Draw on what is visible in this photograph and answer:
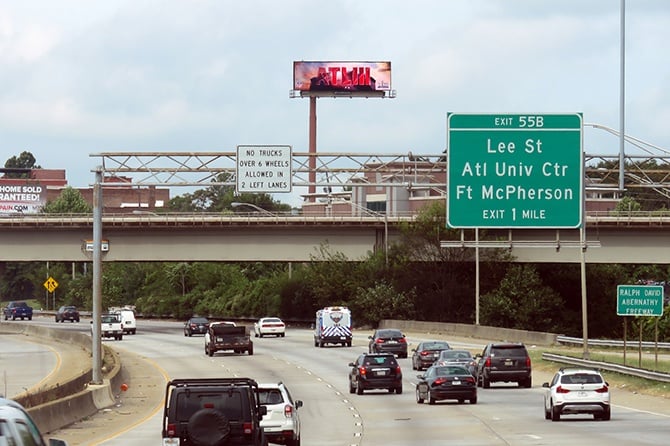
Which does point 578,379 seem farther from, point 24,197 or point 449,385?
point 24,197

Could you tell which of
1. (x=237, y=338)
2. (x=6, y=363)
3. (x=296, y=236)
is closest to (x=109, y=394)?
(x=6, y=363)

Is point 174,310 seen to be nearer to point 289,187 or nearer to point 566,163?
point 289,187

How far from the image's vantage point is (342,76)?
150500 mm

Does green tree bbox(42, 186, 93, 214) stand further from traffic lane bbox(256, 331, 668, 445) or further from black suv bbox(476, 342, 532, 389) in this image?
black suv bbox(476, 342, 532, 389)

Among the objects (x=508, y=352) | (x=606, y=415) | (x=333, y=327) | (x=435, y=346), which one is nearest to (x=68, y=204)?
(x=333, y=327)

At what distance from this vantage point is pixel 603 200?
151 meters

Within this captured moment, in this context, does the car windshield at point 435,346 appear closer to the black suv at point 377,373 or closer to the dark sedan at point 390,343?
the dark sedan at point 390,343

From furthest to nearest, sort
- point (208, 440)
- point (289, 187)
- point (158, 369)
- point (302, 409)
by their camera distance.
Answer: point (158, 369) → point (289, 187) → point (302, 409) → point (208, 440)

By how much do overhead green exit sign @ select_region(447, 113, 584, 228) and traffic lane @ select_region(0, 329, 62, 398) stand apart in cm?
1528

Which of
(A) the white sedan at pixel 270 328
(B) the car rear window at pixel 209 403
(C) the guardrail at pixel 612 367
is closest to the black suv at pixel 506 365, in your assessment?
(C) the guardrail at pixel 612 367

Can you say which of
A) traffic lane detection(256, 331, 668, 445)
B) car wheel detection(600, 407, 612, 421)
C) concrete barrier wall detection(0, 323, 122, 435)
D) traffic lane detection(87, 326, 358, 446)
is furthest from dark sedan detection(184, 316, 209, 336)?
car wheel detection(600, 407, 612, 421)

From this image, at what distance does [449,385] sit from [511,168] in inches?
288

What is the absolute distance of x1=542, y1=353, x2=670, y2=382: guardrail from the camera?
48963 millimetres

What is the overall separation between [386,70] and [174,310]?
115 ft
